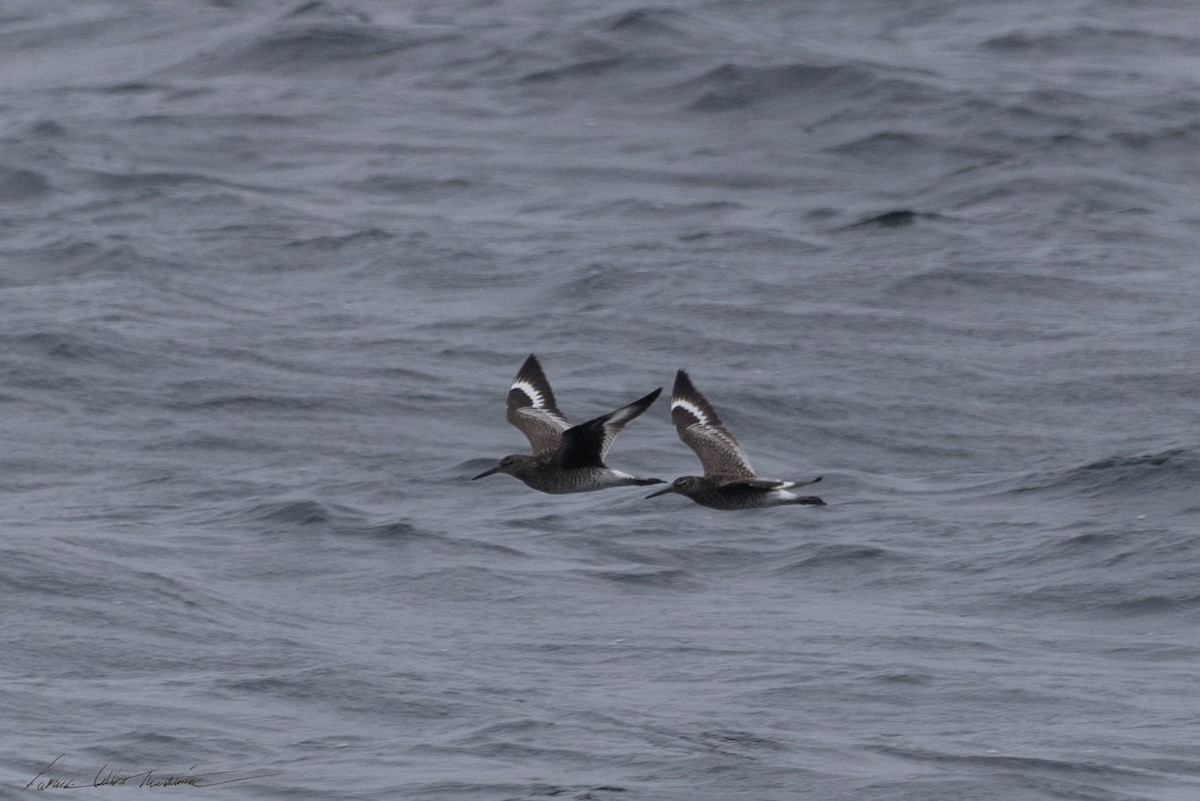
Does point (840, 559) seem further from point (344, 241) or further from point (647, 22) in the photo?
point (647, 22)

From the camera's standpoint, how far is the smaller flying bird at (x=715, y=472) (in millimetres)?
12969

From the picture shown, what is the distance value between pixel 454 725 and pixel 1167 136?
1666 centimetres

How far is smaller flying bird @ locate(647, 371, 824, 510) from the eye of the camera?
13.0m

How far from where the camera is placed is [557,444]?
13.6m

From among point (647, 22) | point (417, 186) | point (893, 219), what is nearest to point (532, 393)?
point (893, 219)

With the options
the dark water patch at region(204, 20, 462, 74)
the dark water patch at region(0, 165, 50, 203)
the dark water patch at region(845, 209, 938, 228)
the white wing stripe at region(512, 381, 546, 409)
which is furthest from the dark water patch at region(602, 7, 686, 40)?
the white wing stripe at region(512, 381, 546, 409)

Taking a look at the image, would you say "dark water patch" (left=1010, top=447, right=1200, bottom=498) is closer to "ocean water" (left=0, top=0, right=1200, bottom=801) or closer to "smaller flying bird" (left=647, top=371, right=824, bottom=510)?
"ocean water" (left=0, top=0, right=1200, bottom=801)

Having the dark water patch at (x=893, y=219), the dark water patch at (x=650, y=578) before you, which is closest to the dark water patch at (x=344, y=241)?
the dark water patch at (x=893, y=219)

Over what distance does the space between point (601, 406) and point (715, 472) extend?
24.0ft

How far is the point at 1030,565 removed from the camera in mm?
17656

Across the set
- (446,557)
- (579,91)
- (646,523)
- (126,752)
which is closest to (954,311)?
(646,523)

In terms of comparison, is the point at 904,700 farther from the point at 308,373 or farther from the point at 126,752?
the point at 308,373
